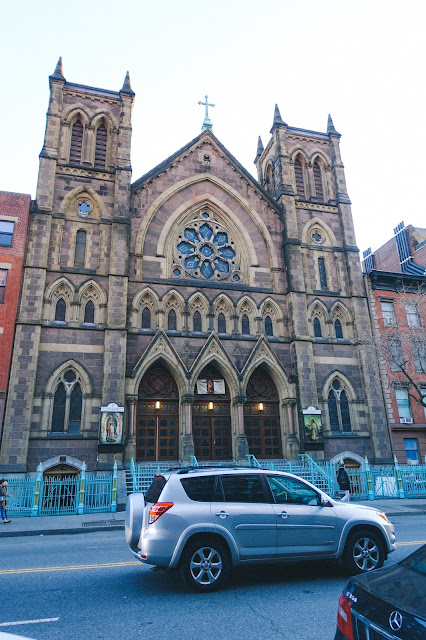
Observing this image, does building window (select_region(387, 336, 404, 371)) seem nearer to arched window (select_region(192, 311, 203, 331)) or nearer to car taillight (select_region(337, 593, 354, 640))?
arched window (select_region(192, 311, 203, 331))

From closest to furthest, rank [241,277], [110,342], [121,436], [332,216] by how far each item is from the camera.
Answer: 1. [121,436]
2. [110,342]
3. [241,277]
4. [332,216]

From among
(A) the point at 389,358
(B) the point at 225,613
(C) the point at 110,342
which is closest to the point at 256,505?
(B) the point at 225,613

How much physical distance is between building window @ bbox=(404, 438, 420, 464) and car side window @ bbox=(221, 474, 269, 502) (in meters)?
20.4

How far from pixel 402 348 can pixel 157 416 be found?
573 inches

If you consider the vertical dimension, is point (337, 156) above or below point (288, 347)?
above

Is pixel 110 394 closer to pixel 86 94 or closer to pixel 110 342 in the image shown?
pixel 110 342

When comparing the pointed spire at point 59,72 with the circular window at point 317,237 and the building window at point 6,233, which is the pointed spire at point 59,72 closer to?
the building window at point 6,233

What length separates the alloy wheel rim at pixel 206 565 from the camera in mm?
6117

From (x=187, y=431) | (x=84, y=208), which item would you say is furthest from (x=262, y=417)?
(x=84, y=208)

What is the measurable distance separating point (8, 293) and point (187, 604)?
18.5 meters

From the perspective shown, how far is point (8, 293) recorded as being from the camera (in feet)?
68.1

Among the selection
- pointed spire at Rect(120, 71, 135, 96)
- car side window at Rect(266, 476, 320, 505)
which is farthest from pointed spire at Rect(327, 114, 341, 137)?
car side window at Rect(266, 476, 320, 505)

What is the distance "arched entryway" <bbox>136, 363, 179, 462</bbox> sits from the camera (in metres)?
21.4

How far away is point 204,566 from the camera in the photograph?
6.14 metres
